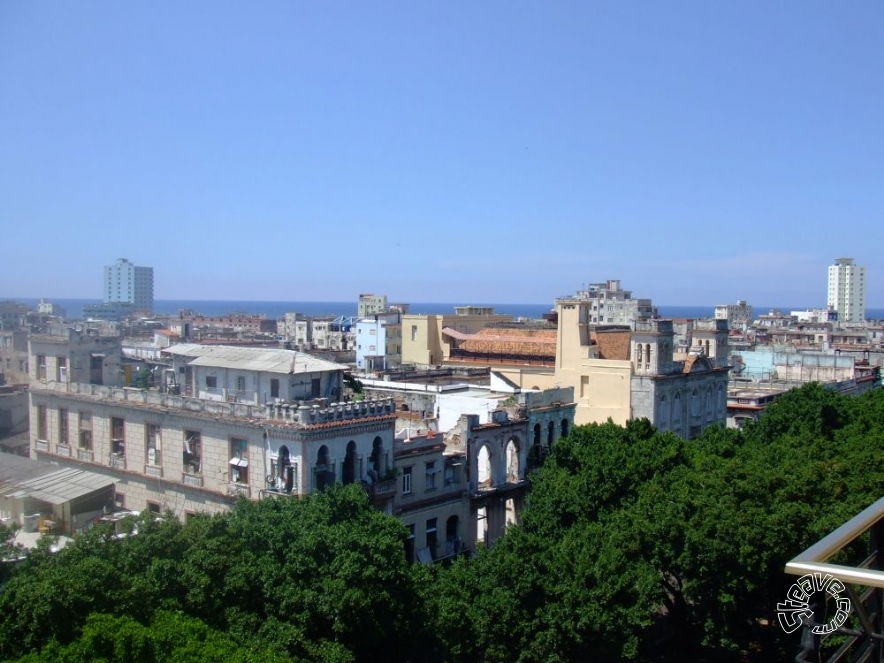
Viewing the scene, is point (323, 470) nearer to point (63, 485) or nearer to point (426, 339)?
point (63, 485)

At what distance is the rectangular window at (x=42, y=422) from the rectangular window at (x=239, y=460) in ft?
50.9

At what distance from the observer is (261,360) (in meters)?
45.3

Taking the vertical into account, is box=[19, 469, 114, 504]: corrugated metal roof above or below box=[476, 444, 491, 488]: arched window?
above

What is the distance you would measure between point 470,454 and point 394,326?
175ft

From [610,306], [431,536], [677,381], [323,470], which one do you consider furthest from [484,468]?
[610,306]

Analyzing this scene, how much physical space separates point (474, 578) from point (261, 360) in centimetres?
1761

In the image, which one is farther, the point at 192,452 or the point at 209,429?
the point at 192,452

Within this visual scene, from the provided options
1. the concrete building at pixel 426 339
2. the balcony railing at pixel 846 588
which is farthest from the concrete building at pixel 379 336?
the balcony railing at pixel 846 588

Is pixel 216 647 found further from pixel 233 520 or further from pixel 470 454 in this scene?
pixel 470 454

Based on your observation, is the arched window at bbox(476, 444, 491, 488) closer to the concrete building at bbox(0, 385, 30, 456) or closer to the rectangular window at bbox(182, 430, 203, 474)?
the rectangular window at bbox(182, 430, 203, 474)

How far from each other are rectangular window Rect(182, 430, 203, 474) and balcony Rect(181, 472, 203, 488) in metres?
0.22

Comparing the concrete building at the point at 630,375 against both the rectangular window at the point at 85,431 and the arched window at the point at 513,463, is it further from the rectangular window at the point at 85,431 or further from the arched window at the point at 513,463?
the rectangular window at the point at 85,431

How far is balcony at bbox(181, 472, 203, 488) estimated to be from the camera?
139ft

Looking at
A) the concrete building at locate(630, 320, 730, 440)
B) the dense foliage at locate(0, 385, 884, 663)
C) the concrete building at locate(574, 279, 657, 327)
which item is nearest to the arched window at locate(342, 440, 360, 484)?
the dense foliage at locate(0, 385, 884, 663)
